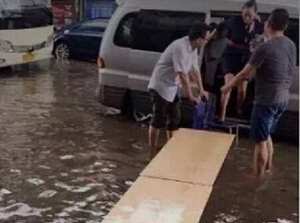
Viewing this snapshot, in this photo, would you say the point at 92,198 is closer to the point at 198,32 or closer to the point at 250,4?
the point at 198,32

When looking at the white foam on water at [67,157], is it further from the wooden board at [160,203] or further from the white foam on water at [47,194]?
the wooden board at [160,203]

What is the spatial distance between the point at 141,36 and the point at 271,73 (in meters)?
3.66

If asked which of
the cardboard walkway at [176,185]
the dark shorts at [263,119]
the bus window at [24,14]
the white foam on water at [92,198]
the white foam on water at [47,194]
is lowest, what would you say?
the white foam on water at [92,198]

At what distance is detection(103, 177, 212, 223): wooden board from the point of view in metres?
4.48

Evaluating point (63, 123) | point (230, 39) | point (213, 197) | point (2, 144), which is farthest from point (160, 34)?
point (213, 197)

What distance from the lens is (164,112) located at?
313 inches

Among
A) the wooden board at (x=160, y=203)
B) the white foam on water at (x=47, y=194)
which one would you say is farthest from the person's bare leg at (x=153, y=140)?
the wooden board at (x=160, y=203)

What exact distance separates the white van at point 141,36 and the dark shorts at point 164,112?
6.29ft

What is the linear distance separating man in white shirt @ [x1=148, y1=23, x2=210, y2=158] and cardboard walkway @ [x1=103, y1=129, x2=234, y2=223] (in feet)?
3.70

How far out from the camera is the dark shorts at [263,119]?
689 centimetres

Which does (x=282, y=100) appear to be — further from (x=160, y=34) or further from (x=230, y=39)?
(x=160, y=34)

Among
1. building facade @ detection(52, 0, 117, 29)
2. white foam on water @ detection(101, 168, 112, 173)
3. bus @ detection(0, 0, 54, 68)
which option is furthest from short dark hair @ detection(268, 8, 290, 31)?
building facade @ detection(52, 0, 117, 29)

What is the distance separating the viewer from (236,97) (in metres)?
9.29

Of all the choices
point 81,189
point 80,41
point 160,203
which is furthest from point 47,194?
point 80,41
